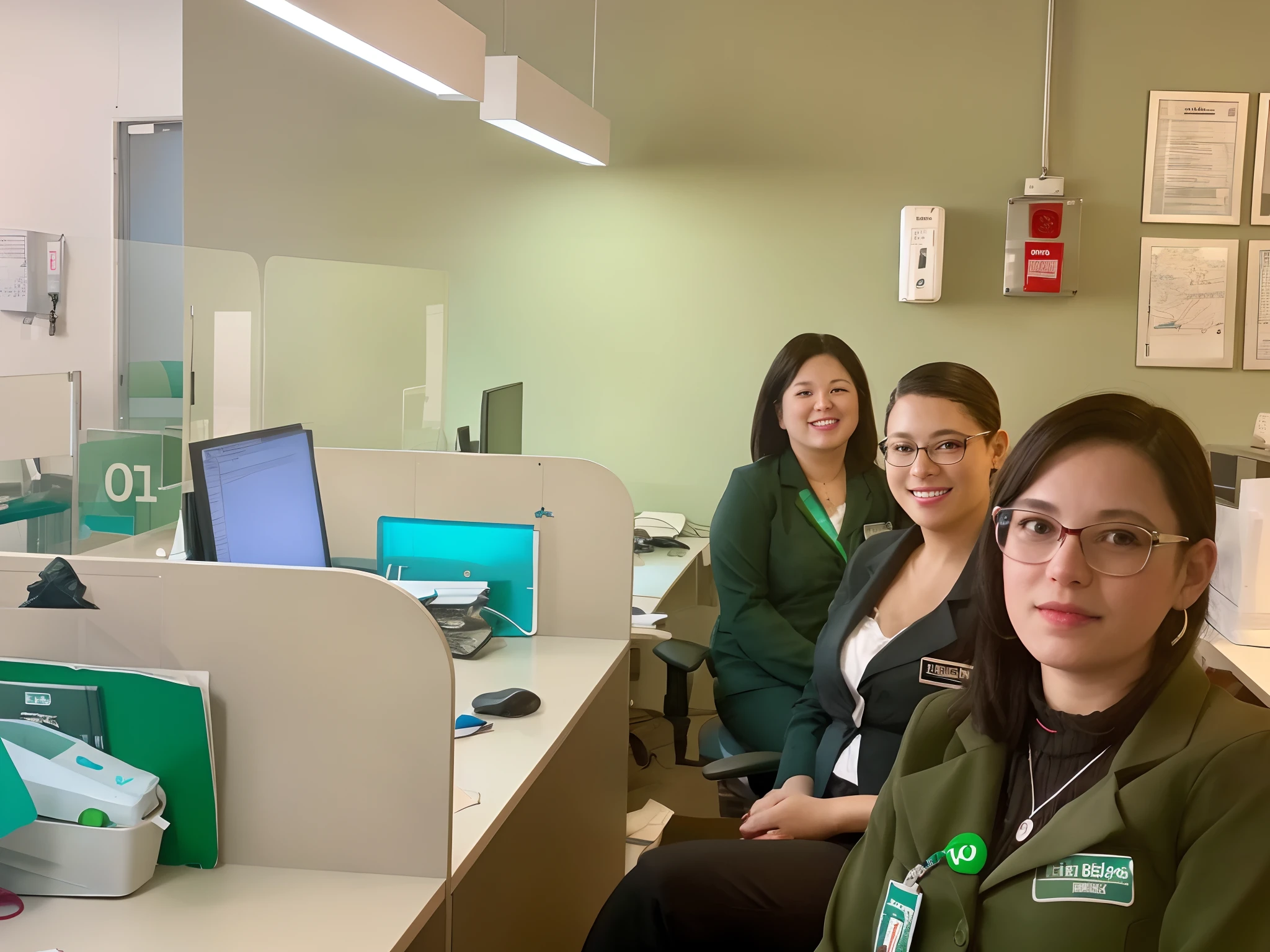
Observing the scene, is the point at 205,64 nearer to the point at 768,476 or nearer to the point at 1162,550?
the point at 768,476

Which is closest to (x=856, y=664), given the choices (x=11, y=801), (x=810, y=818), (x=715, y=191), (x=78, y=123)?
(x=810, y=818)

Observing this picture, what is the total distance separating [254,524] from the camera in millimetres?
1914

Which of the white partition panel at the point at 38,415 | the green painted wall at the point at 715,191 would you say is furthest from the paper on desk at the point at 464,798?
the green painted wall at the point at 715,191

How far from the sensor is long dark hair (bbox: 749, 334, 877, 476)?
2.79 meters

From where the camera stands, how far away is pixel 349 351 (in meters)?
3.42

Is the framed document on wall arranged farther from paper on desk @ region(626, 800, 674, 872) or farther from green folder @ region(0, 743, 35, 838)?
green folder @ region(0, 743, 35, 838)

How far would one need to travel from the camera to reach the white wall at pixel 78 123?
5031mm

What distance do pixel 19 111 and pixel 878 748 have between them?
5230mm

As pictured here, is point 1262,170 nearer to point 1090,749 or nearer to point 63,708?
point 1090,749

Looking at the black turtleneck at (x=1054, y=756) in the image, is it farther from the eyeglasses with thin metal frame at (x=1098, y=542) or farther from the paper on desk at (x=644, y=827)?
the paper on desk at (x=644, y=827)

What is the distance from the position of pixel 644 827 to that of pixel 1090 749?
189 centimetres

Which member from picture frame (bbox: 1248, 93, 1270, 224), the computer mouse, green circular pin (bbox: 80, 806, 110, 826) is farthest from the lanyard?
picture frame (bbox: 1248, 93, 1270, 224)

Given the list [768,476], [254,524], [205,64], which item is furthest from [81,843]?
[205,64]

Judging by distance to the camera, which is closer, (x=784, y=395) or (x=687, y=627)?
(x=784, y=395)
